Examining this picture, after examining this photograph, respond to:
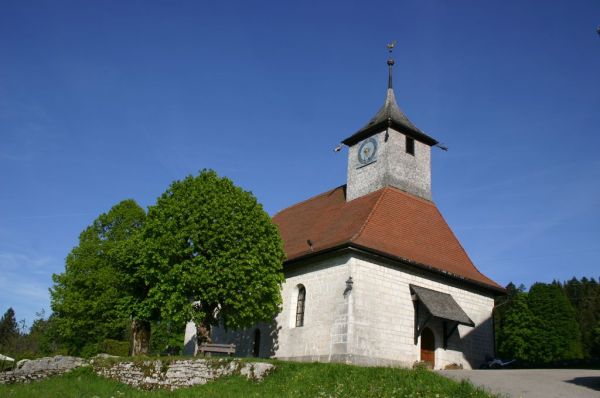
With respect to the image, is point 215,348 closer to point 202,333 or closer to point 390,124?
point 202,333

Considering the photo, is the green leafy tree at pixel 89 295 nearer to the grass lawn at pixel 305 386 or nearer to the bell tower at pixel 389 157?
the grass lawn at pixel 305 386

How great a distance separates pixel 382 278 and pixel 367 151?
7868mm

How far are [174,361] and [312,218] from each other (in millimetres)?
11200

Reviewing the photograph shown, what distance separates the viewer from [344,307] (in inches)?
779

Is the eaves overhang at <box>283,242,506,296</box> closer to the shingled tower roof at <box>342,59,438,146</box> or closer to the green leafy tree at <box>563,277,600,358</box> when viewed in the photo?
the shingled tower roof at <box>342,59,438,146</box>

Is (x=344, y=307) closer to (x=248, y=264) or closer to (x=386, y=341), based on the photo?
(x=386, y=341)

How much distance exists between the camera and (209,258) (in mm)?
20125

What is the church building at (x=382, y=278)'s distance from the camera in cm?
2009

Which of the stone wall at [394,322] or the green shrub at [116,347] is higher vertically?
the stone wall at [394,322]

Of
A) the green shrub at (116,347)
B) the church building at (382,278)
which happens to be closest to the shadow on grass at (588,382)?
the church building at (382,278)

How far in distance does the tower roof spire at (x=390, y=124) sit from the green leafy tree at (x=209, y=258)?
807cm

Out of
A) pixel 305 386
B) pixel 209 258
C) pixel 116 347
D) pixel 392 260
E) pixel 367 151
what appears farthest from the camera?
pixel 116 347

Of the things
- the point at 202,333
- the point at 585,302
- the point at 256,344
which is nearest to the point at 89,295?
the point at 256,344

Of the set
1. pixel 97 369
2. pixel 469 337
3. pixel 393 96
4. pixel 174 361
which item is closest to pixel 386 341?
pixel 469 337
